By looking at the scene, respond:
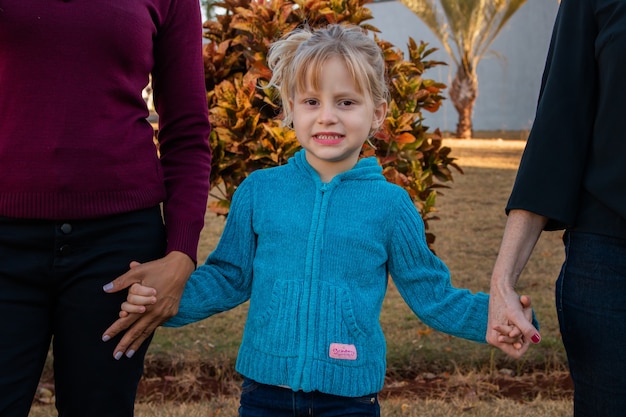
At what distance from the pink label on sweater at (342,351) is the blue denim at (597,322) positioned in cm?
56

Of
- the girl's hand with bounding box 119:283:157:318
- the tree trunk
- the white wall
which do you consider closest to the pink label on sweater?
the girl's hand with bounding box 119:283:157:318

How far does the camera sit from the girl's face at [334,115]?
2.18m

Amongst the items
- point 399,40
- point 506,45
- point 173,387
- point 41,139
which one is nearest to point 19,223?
point 41,139

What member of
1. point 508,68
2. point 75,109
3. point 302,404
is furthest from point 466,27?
point 75,109

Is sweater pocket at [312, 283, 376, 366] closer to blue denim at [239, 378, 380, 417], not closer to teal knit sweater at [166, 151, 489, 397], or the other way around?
teal knit sweater at [166, 151, 489, 397]

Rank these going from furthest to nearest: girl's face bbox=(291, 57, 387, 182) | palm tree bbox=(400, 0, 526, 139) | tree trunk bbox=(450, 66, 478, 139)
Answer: tree trunk bbox=(450, 66, 478, 139)
palm tree bbox=(400, 0, 526, 139)
girl's face bbox=(291, 57, 387, 182)

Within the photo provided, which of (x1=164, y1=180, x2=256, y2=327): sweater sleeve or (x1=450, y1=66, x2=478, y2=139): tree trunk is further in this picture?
(x1=450, y1=66, x2=478, y2=139): tree trunk

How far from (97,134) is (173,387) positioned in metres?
2.74

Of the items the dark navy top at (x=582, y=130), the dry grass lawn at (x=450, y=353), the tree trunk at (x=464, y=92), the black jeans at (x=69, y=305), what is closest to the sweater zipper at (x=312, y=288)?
the black jeans at (x=69, y=305)

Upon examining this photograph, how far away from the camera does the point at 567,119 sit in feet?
6.27

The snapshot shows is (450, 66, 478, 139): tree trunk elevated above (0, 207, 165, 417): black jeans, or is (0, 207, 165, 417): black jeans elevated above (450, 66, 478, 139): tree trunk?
(0, 207, 165, 417): black jeans

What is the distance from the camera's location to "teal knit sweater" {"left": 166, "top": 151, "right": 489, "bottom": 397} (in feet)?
6.86

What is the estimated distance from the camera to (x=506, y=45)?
19.1m

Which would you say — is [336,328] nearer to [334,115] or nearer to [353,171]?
[353,171]
